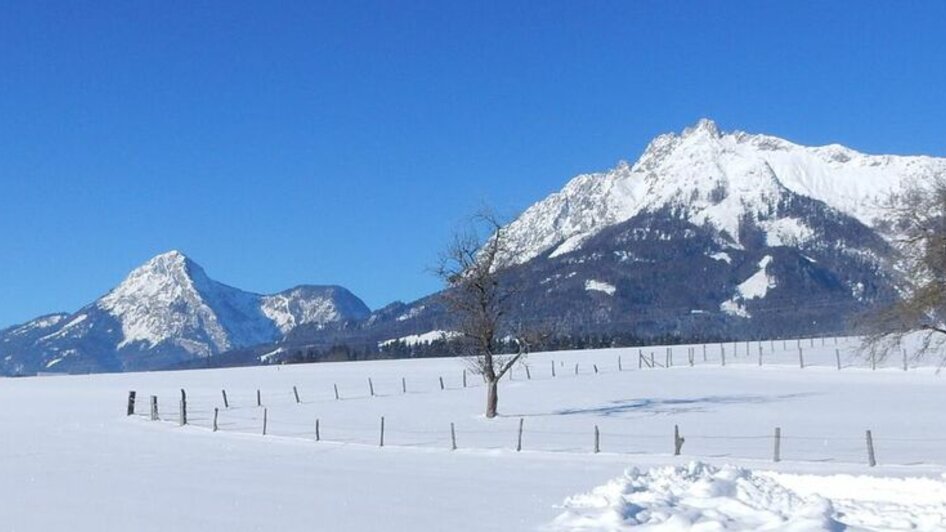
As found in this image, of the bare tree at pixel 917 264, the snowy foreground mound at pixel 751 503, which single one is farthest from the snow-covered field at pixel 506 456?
the bare tree at pixel 917 264

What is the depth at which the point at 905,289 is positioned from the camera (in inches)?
1531

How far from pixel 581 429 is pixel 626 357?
52843mm

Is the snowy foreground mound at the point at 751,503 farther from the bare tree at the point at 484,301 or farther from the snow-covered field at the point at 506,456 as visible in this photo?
the bare tree at the point at 484,301

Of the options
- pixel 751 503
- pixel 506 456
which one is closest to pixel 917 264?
pixel 506 456

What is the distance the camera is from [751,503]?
22703 millimetres

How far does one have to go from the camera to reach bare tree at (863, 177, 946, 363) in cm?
3638

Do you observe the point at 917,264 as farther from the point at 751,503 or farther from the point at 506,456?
the point at 751,503

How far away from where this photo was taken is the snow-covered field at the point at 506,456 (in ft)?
74.6

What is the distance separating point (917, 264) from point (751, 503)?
17.9 meters

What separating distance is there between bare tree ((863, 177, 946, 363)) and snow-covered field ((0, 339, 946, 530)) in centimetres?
416

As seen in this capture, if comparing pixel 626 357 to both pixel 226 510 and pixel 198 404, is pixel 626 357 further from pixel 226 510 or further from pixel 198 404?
pixel 226 510

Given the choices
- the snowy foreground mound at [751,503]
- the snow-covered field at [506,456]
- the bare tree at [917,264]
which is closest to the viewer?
the snowy foreground mound at [751,503]

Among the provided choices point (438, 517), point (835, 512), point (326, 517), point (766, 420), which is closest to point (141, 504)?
point (326, 517)

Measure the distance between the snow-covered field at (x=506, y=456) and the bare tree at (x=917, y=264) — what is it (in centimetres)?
416
